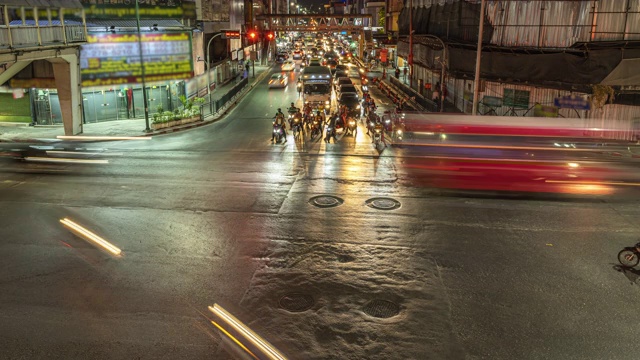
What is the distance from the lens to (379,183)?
58.5ft

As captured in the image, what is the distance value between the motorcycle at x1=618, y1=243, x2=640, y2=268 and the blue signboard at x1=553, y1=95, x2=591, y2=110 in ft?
48.1

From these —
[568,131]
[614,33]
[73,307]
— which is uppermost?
[614,33]

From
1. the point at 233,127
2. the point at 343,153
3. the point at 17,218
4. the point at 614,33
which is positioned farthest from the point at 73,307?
the point at 614,33

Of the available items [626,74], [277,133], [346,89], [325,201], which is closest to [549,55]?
[626,74]

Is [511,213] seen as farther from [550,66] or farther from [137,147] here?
[137,147]

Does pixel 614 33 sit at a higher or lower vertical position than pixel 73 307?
higher

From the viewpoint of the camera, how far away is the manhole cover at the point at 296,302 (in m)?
9.45

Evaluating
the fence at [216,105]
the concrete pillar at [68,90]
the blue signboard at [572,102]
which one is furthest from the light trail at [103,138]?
the blue signboard at [572,102]

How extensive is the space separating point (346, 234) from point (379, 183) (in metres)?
5.15

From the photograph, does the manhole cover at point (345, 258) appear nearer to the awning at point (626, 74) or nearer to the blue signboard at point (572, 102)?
the awning at point (626, 74)

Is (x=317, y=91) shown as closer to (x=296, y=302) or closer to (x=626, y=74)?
(x=626, y=74)

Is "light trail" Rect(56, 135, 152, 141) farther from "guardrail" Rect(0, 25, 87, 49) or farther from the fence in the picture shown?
the fence

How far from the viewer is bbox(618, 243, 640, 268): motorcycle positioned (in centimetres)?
1080

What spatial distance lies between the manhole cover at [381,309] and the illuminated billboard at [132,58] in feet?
88.2
